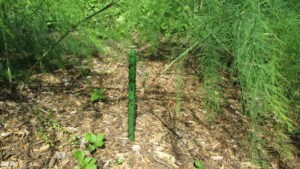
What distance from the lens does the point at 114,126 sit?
130 centimetres

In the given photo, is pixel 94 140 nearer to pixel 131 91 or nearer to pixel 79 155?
pixel 79 155

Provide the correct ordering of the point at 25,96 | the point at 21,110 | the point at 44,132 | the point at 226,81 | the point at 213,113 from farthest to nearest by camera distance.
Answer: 1. the point at 226,81
2. the point at 213,113
3. the point at 25,96
4. the point at 21,110
5. the point at 44,132

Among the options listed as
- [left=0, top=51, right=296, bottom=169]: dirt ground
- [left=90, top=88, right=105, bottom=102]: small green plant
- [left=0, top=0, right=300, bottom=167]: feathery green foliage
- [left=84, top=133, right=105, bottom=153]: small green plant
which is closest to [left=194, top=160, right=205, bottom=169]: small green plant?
[left=0, top=51, right=296, bottom=169]: dirt ground

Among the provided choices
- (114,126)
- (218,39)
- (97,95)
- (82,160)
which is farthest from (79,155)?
(218,39)

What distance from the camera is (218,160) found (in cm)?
124

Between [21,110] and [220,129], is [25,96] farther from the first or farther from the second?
[220,129]

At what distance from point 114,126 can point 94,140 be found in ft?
0.61

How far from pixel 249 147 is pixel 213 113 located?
29 cm

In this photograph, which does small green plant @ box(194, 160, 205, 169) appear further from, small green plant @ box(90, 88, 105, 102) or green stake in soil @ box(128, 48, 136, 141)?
small green plant @ box(90, 88, 105, 102)

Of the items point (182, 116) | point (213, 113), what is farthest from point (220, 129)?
point (182, 116)

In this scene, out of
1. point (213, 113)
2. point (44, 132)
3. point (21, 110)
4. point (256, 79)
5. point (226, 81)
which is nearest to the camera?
point (256, 79)

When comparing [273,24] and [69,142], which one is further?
[273,24]

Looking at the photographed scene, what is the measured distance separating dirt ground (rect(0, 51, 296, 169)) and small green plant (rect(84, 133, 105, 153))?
0.13ft

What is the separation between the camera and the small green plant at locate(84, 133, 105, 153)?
111cm
